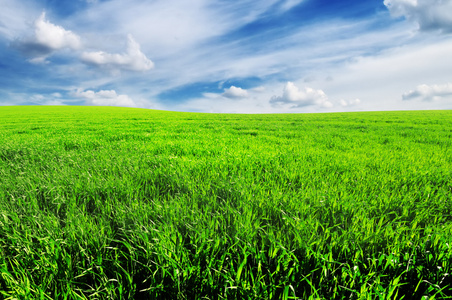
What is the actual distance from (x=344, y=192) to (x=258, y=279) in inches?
74.5

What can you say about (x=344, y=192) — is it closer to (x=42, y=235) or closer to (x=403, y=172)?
(x=403, y=172)

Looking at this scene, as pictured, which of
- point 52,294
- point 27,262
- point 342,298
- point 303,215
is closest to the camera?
point 342,298

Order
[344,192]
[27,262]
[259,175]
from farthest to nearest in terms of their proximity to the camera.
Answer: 1. [259,175]
2. [344,192]
3. [27,262]

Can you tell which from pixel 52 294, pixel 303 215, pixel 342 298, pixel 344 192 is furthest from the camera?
pixel 344 192

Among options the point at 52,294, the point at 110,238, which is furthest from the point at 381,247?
the point at 52,294

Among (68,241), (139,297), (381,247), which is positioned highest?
(68,241)

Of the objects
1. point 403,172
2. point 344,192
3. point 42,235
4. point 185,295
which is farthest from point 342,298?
point 403,172

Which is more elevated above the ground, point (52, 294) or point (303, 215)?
point (303, 215)

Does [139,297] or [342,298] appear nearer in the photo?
[342,298]

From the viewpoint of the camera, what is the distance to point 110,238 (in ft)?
6.12

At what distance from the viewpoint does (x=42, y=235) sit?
6.33ft

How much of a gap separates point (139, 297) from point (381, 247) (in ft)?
6.17

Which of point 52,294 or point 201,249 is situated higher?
point 201,249

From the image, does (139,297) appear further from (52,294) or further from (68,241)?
(68,241)
